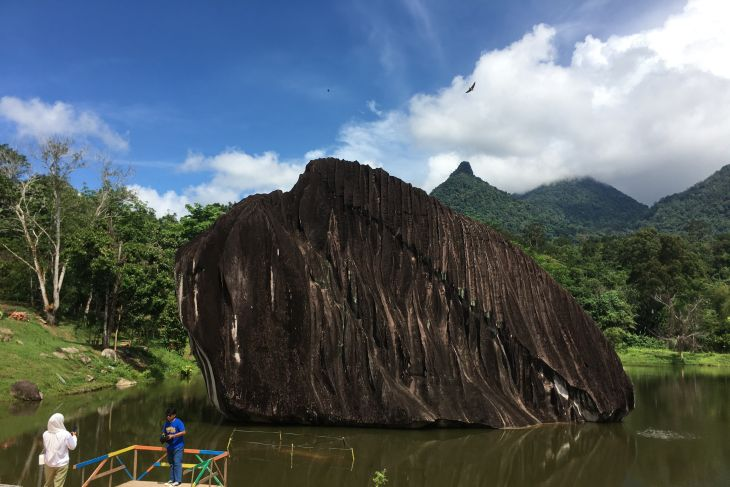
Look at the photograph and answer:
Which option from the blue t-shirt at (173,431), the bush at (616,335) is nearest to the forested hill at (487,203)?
the bush at (616,335)

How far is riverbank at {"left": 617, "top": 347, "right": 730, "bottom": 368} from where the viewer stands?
161 feet

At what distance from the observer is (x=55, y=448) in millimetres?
8273

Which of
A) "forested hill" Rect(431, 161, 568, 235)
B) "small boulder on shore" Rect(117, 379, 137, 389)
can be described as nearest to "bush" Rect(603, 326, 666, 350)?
"small boulder on shore" Rect(117, 379, 137, 389)

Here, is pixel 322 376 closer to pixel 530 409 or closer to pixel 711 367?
pixel 530 409

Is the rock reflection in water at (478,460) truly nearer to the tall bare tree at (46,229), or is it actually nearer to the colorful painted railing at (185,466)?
the colorful painted railing at (185,466)

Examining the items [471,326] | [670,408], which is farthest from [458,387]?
[670,408]

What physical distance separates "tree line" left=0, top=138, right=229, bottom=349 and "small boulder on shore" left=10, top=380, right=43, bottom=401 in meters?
9.58

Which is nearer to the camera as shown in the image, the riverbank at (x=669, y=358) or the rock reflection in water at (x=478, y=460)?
the rock reflection in water at (x=478, y=460)

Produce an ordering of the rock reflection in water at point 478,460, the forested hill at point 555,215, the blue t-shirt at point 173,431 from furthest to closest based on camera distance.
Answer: the forested hill at point 555,215
the rock reflection in water at point 478,460
the blue t-shirt at point 173,431

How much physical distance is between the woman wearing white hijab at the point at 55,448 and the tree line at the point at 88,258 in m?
24.0

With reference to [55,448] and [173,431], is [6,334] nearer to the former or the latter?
[55,448]

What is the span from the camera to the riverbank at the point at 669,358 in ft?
161

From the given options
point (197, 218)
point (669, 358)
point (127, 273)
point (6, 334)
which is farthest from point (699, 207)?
point (6, 334)

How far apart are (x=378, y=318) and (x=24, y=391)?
49.9 feet
